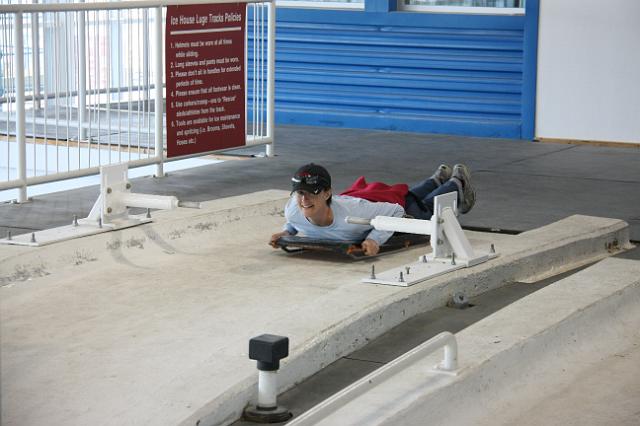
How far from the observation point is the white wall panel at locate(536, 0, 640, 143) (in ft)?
39.6

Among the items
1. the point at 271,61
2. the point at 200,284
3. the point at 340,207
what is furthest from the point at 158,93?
the point at 200,284

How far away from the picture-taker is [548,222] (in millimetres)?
8438

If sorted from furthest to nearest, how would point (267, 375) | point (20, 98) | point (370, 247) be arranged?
1. point (20, 98)
2. point (370, 247)
3. point (267, 375)

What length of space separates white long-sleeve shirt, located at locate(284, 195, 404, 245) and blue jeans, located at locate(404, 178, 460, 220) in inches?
17.3

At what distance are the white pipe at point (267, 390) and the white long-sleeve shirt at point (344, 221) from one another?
2649mm

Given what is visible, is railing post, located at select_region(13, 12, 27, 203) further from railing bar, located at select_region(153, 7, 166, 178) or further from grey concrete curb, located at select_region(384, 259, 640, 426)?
grey concrete curb, located at select_region(384, 259, 640, 426)

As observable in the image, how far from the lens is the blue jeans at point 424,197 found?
25.6 ft

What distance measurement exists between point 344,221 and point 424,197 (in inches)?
40.1

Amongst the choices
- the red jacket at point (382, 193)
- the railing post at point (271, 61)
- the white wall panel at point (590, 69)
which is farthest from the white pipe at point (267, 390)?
the white wall panel at point (590, 69)

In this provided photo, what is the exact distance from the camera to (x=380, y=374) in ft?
14.5

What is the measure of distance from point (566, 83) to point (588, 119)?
1.46 ft

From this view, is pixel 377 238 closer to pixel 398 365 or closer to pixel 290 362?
pixel 290 362

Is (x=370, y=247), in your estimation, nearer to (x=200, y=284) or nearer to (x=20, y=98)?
(x=200, y=284)


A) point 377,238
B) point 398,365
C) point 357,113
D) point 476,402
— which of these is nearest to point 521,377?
point 476,402
